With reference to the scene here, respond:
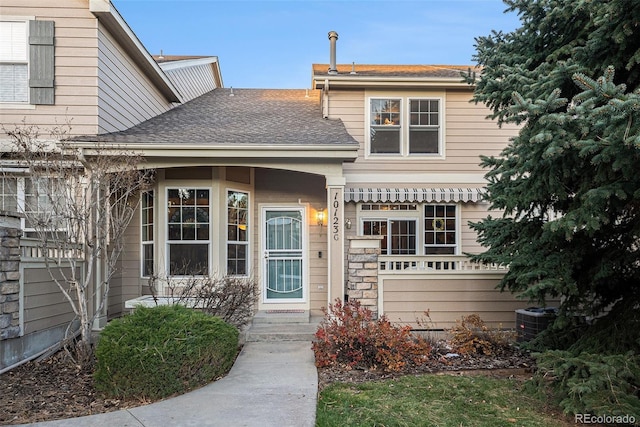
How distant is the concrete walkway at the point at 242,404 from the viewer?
13.1 feet

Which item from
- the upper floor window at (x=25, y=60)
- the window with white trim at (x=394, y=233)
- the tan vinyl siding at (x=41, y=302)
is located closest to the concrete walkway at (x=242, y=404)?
the tan vinyl siding at (x=41, y=302)

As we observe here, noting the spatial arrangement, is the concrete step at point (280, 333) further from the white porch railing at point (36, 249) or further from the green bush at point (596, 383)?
the green bush at point (596, 383)

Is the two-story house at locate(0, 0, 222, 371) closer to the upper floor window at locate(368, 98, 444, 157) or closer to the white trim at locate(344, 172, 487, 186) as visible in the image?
the white trim at locate(344, 172, 487, 186)

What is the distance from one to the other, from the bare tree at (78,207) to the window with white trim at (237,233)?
1.51m

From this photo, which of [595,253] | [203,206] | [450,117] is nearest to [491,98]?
[595,253]

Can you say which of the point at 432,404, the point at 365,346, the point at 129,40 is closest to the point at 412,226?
the point at 365,346

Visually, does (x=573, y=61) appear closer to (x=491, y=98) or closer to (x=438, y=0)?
(x=491, y=98)

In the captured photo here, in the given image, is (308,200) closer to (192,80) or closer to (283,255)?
(283,255)

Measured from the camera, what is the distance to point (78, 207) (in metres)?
6.32

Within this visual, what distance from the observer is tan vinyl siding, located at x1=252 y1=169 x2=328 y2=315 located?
28.8 ft

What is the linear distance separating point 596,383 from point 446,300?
362cm

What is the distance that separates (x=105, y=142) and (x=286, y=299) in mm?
4101

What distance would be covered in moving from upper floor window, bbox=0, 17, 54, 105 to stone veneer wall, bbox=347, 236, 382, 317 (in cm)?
545

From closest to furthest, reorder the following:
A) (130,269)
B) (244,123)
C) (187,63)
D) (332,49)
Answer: (130,269) → (244,123) → (332,49) → (187,63)
